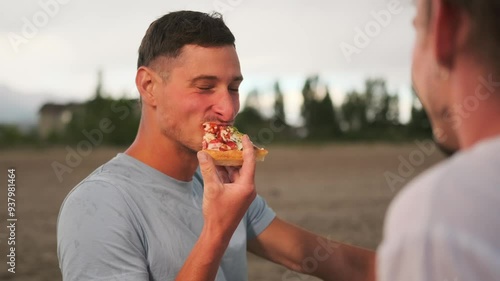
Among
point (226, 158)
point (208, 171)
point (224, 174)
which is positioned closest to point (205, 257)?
point (208, 171)

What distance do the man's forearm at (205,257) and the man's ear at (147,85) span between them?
1134 millimetres

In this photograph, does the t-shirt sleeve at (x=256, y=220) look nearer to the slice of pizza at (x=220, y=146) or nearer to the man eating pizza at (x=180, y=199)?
the man eating pizza at (x=180, y=199)

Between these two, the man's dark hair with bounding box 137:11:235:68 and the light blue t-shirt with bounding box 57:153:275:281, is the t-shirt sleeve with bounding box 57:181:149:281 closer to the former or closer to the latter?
the light blue t-shirt with bounding box 57:153:275:281

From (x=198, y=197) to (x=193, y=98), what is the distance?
→ 0.60 metres

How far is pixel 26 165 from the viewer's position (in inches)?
1344

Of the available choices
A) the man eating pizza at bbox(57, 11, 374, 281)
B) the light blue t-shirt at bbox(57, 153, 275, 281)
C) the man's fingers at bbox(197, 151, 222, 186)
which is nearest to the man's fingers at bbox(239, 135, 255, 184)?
the man eating pizza at bbox(57, 11, 374, 281)

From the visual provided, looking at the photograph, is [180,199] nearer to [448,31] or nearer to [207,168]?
[207,168]

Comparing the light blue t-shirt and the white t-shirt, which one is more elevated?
the white t-shirt

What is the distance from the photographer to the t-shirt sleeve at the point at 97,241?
3.18 metres

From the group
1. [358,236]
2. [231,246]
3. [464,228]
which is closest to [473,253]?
[464,228]

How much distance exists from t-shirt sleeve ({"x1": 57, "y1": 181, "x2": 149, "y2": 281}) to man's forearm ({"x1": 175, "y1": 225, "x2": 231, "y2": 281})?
34cm

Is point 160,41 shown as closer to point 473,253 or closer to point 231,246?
point 231,246

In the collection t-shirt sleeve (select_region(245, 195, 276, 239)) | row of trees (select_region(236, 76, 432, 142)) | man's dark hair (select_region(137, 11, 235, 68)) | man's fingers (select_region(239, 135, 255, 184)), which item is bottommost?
row of trees (select_region(236, 76, 432, 142))

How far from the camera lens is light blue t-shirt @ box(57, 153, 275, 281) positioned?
10.5 feet
